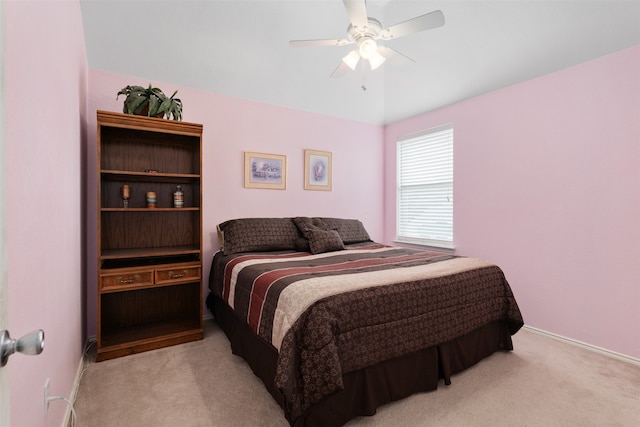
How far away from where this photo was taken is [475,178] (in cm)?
356

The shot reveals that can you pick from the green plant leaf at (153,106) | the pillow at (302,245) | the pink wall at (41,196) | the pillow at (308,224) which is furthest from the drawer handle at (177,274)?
the green plant leaf at (153,106)

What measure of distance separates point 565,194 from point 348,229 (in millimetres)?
2118

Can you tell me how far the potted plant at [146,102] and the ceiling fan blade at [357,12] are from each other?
5.23 feet

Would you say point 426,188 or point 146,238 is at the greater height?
point 426,188

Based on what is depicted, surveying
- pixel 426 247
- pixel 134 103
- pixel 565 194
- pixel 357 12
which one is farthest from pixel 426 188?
pixel 134 103

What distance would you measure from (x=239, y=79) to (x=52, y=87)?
6.98ft

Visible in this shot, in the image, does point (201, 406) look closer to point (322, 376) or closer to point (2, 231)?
point (322, 376)

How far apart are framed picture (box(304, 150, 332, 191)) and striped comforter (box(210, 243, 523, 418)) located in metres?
1.61

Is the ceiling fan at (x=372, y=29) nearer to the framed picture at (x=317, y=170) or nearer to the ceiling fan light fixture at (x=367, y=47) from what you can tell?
the ceiling fan light fixture at (x=367, y=47)

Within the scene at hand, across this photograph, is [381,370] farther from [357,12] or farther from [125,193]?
[125,193]

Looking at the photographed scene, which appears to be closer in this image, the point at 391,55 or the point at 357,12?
the point at 357,12

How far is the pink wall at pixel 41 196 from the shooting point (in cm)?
96

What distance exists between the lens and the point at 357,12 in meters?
2.01

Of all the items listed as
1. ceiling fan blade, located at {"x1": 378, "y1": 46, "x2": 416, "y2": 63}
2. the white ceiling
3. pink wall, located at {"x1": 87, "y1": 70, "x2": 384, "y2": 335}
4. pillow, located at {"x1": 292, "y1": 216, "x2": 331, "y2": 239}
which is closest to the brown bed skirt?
pillow, located at {"x1": 292, "y1": 216, "x2": 331, "y2": 239}
